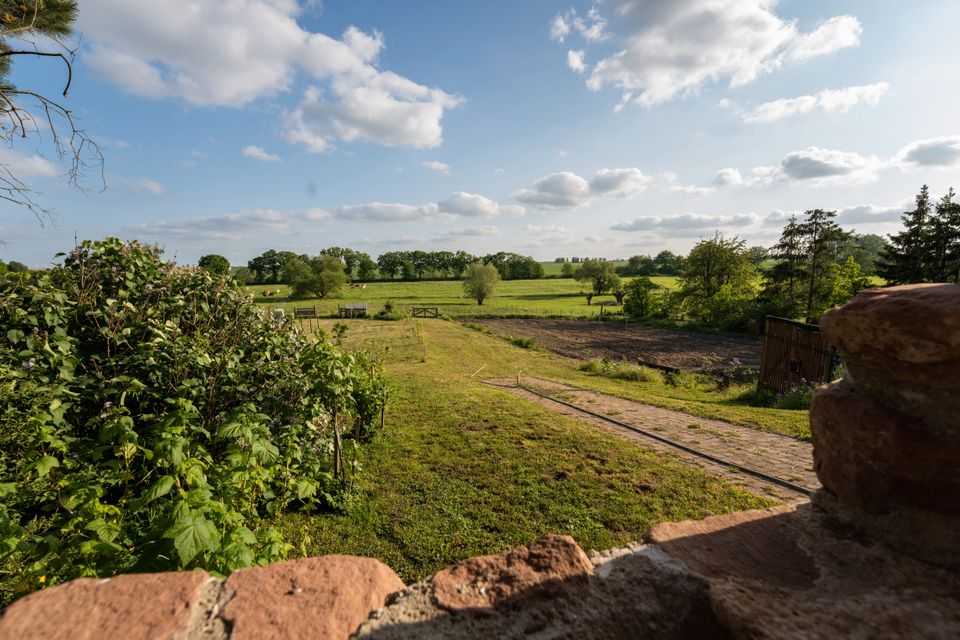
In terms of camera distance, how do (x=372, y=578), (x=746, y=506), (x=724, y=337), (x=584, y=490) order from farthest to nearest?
1. (x=724, y=337)
2. (x=584, y=490)
3. (x=746, y=506)
4. (x=372, y=578)

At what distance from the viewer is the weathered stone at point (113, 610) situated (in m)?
1.11

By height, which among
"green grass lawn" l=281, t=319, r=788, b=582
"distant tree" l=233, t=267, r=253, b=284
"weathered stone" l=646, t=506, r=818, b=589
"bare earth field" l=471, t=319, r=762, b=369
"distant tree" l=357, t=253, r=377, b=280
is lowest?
"bare earth field" l=471, t=319, r=762, b=369

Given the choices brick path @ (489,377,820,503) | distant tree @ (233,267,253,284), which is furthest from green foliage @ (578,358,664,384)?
distant tree @ (233,267,253,284)

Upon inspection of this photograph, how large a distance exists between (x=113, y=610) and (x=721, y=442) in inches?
300

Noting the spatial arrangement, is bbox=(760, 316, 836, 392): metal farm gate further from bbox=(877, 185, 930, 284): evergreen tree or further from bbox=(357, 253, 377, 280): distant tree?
bbox=(357, 253, 377, 280): distant tree

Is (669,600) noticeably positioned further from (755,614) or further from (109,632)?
(109,632)

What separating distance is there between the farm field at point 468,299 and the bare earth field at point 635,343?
860 centimetres

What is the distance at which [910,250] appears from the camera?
3067cm

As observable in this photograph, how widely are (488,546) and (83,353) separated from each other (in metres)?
4.08

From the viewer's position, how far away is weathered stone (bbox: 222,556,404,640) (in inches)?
47.4

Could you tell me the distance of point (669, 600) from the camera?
133cm

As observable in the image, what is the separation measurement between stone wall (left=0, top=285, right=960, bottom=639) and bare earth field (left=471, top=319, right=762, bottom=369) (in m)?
20.2

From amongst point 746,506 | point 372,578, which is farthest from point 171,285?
point 746,506

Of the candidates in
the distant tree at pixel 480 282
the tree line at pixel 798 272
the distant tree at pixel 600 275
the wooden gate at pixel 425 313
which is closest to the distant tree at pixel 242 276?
the tree line at pixel 798 272
